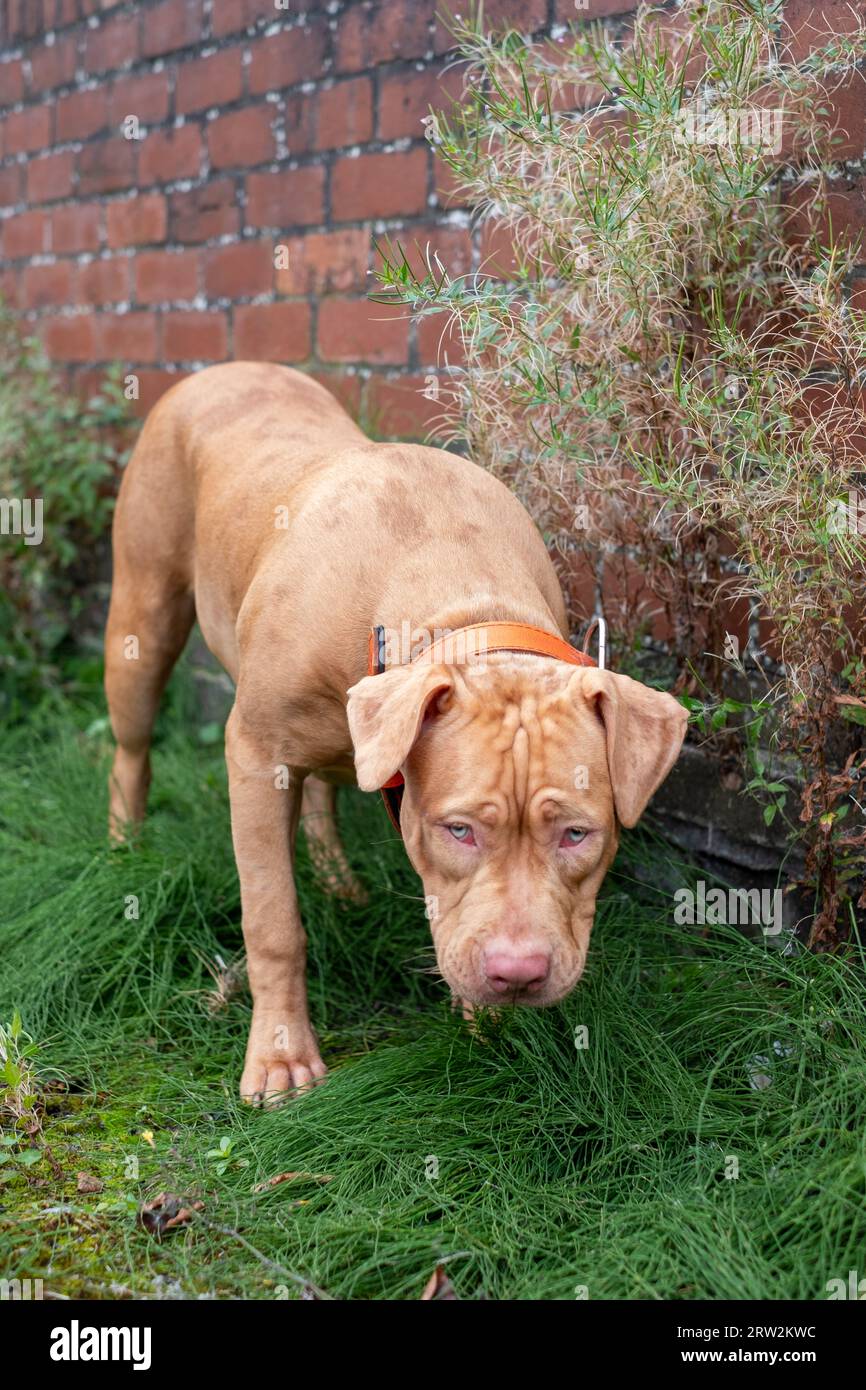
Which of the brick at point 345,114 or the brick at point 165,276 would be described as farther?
the brick at point 165,276

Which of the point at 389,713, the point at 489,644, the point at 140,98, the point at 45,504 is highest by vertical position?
the point at 140,98

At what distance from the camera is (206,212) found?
5.74 meters

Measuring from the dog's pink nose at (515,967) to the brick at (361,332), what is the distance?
2667mm

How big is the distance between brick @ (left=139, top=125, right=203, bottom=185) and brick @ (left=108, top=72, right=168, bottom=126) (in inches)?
3.6

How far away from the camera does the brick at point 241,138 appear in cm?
533

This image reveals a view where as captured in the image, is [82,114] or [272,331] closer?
[272,331]

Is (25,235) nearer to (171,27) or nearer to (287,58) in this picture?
(171,27)

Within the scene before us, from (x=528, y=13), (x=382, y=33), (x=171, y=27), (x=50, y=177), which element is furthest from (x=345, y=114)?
(x=50, y=177)

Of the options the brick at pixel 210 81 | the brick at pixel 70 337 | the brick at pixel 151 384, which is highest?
the brick at pixel 210 81

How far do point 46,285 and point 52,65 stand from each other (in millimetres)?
1027

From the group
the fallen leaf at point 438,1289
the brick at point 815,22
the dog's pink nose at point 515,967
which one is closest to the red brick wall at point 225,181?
the brick at point 815,22

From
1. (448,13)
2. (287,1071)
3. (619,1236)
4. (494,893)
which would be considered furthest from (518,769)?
(448,13)

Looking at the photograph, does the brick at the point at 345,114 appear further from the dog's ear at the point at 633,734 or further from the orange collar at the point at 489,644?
the dog's ear at the point at 633,734

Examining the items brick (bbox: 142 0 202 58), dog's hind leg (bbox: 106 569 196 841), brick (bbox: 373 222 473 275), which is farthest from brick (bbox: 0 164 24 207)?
dog's hind leg (bbox: 106 569 196 841)
